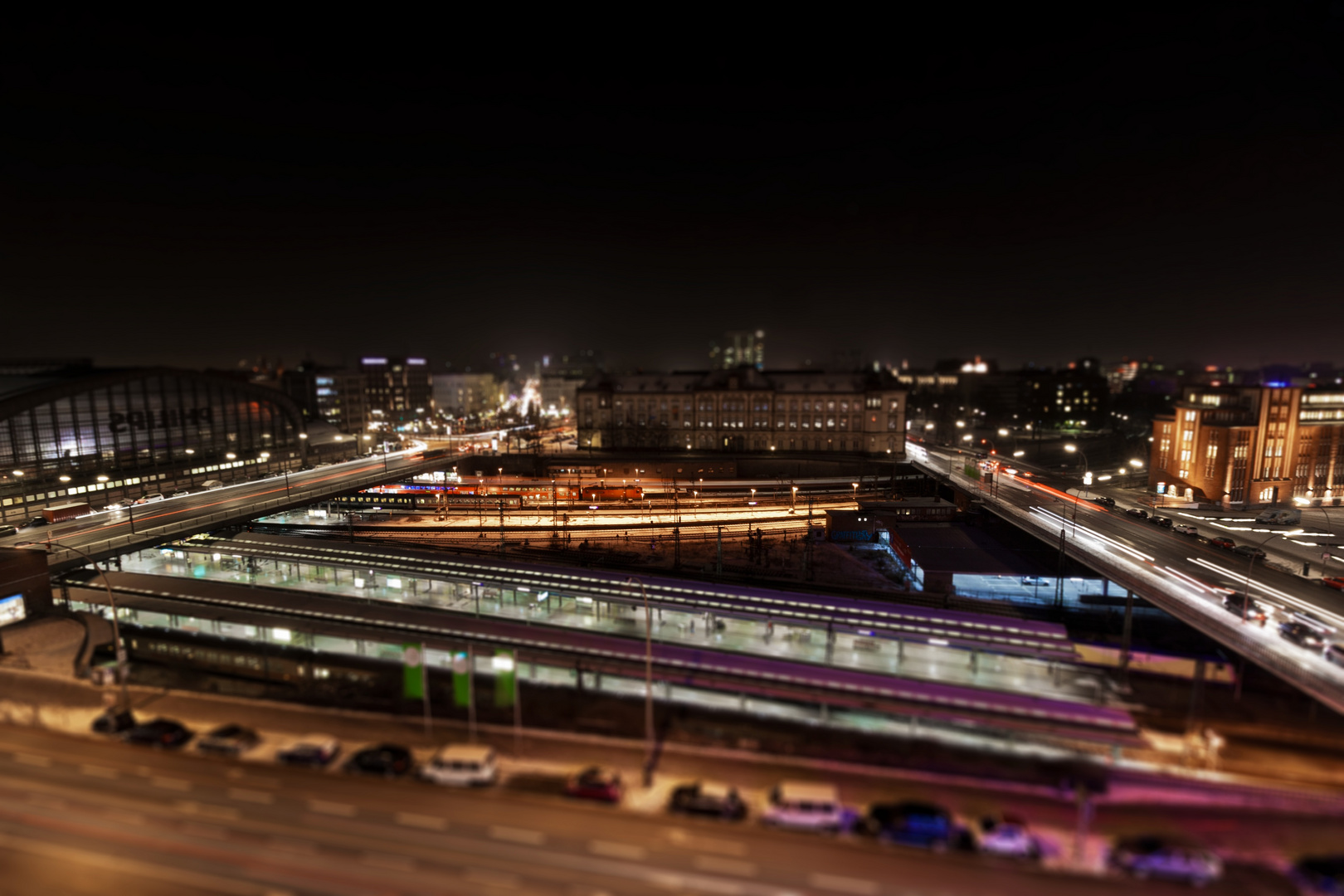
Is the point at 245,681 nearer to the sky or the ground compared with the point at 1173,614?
nearer to the ground

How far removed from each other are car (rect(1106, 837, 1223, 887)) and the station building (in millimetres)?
76245

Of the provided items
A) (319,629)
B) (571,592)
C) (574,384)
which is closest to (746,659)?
(571,592)

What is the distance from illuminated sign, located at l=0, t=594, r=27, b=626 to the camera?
30.2 m

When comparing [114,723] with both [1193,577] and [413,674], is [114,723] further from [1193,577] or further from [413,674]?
[1193,577]

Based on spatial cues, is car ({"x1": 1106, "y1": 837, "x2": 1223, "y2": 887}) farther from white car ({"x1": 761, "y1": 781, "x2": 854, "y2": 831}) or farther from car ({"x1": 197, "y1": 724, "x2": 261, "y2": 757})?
car ({"x1": 197, "y1": 724, "x2": 261, "y2": 757})

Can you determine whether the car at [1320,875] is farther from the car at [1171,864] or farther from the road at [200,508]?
the road at [200,508]

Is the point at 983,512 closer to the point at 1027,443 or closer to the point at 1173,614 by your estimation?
the point at 1173,614

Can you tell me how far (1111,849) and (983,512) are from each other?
40.6 meters

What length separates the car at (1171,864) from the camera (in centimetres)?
1488

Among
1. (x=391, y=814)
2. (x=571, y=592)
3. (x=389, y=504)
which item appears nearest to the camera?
(x=391, y=814)

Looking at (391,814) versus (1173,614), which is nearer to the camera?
(391,814)

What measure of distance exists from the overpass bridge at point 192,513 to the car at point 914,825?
43.5 metres

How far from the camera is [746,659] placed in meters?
26.5

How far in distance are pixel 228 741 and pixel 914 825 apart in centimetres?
2161
